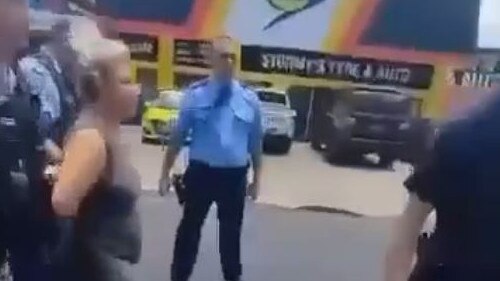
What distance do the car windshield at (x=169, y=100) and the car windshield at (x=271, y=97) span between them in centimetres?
21

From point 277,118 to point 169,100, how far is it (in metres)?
0.29

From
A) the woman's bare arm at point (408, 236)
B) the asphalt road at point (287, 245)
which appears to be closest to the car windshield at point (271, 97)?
the asphalt road at point (287, 245)

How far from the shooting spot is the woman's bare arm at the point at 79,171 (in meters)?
1.86

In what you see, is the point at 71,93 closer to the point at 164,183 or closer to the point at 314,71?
the point at 314,71

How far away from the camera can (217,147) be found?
11.2 feet

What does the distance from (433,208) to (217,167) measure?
1.77 metres

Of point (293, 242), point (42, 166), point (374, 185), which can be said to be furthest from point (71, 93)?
point (293, 242)

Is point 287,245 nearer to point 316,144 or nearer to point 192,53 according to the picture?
point 316,144

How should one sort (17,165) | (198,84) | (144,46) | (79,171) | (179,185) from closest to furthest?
(79,171) < (17,165) < (144,46) < (198,84) < (179,185)

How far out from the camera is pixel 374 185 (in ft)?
11.9

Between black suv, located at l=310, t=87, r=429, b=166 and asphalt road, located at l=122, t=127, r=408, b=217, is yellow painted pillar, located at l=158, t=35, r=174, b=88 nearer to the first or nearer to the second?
asphalt road, located at l=122, t=127, r=408, b=217

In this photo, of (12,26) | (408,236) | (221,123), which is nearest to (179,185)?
(221,123)

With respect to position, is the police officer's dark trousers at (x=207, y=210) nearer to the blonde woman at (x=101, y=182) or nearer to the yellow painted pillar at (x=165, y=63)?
the yellow painted pillar at (x=165, y=63)

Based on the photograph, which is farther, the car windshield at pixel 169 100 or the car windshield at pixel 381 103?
the car windshield at pixel 169 100
